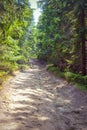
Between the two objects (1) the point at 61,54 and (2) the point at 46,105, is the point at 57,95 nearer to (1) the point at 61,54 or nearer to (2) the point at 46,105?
(2) the point at 46,105

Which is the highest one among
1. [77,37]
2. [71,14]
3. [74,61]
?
[71,14]

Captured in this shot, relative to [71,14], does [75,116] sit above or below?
below

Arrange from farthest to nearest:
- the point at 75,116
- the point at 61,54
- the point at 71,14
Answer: the point at 61,54
the point at 71,14
the point at 75,116

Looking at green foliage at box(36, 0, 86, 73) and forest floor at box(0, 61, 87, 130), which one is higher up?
green foliage at box(36, 0, 86, 73)

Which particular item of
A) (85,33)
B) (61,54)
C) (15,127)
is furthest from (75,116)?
(61,54)

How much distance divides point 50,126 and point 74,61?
12517mm

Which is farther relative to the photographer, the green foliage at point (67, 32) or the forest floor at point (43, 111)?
the green foliage at point (67, 32)

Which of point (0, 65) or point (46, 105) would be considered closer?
point (46, 105)

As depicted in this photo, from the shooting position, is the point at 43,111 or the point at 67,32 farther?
the point at 67,32

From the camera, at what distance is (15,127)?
8.45 m

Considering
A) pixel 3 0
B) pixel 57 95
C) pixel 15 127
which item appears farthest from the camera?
pixel 57 95

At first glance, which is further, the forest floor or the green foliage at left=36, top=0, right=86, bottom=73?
the green foliage at left=36, top=0, right=86, bottom=73

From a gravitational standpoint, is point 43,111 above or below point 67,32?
below

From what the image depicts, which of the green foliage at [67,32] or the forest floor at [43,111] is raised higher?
the green foliage at [67,32]
